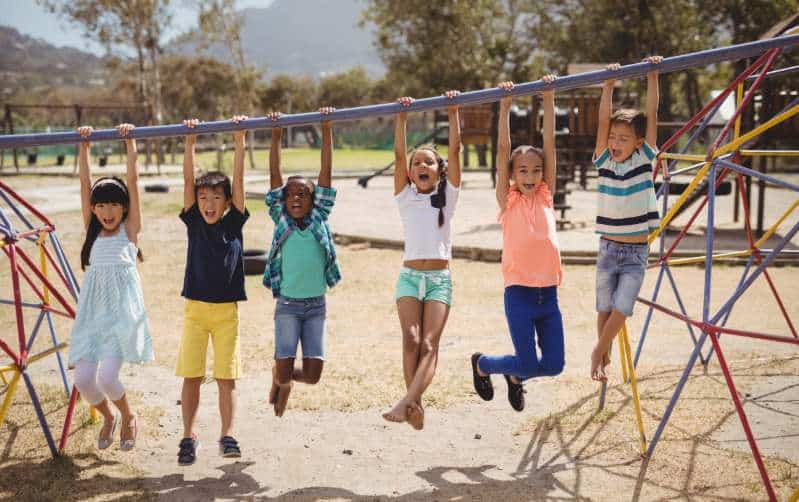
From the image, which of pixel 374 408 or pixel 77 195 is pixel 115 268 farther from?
pixel 77 195

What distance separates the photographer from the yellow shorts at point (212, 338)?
4.55m

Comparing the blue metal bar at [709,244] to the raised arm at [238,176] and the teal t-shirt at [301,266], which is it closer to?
the teal t-shirt at [301,266]

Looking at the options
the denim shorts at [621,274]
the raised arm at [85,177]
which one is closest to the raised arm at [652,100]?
the denim shorts at [621,274]

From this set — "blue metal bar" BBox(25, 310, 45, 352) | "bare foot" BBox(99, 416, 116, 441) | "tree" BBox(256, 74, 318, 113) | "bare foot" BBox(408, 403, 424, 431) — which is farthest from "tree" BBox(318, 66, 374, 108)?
"bare foot" BBox(408, 403, 424, 431)

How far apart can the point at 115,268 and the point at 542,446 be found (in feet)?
9.37

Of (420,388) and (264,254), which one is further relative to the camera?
(264,254)

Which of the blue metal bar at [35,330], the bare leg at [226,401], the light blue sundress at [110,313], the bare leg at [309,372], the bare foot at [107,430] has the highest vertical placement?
the light blue sundress at [110,313]

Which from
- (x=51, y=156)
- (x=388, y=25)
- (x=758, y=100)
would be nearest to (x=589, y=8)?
(x=388, y=25)

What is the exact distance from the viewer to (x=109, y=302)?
4.48m

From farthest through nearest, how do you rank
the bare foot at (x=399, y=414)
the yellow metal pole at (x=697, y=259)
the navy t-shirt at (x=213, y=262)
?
the yellow metal pole at (x=697, y=259)
the navy t-shirt at (x=213, y=262)
the bare foot at (x=399, y=414)

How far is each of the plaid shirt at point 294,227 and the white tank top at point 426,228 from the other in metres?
0.46

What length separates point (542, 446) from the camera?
4.95m

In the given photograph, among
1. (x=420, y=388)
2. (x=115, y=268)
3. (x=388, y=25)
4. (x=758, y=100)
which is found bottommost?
(x=420, y=388)

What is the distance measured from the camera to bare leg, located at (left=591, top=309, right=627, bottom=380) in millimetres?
4777
